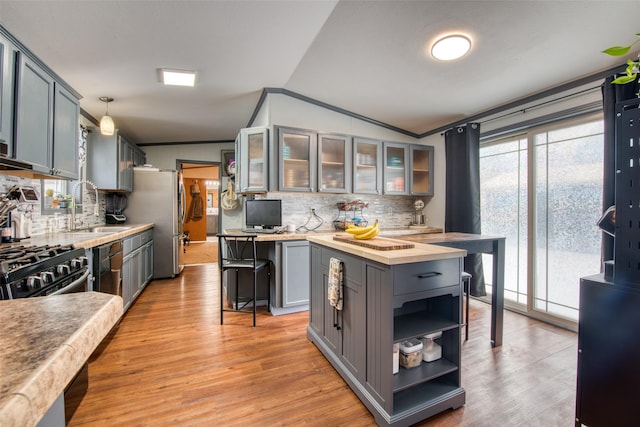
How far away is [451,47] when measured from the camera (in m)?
2.35

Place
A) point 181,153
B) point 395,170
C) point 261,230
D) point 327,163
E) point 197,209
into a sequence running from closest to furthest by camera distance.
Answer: point 261,230 → point 327,163 → point 395,170 → point 181,153 → point 197,209

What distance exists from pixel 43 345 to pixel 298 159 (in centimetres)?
312

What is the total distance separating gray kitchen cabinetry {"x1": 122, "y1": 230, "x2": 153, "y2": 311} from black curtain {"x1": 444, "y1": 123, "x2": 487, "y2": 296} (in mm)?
3904

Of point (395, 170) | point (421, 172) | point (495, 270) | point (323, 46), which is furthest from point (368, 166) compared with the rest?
point (495, 270)

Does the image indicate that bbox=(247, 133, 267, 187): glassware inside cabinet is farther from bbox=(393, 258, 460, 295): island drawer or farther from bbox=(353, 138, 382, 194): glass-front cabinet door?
bbox=(393, 258, 460, 295): island drawer

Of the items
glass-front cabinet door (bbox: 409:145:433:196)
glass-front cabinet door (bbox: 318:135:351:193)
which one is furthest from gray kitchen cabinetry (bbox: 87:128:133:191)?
glass-front cabinet door (bbox: 409:145:433:196)

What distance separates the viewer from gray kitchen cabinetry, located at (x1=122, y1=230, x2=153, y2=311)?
2.93 meters

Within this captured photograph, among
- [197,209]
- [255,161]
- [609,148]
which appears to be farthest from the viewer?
[197,209]

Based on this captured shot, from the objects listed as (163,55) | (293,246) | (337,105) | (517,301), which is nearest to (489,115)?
(337,105)

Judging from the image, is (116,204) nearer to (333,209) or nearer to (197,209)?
(333,209)

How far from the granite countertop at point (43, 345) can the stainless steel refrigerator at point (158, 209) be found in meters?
4.10

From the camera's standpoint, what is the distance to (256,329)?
8.76 ft

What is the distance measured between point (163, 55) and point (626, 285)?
3.41 metres

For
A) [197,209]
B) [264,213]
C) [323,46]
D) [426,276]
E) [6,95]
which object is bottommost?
[426,276]
